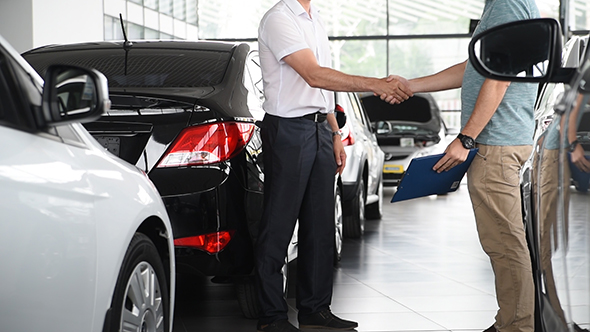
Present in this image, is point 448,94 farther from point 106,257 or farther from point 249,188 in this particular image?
point 106,257

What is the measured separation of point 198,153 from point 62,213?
1.90m

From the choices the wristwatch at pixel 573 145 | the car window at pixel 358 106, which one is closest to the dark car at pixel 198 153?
the wristwatch at pixel 573 145

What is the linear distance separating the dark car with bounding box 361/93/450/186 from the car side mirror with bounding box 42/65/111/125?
1166 cm

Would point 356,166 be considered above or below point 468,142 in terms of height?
below

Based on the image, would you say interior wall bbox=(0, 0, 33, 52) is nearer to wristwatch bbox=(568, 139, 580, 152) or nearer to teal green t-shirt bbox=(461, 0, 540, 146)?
teal green t-shirt bbox=(461, 0, 540, 146)

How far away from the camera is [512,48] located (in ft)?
8.31

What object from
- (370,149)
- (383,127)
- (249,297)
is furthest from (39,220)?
(383,127)

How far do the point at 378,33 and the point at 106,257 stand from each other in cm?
2260

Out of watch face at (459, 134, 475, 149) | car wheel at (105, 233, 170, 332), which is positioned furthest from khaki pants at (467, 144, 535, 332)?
car wheel at (105, 233, 170, 332)

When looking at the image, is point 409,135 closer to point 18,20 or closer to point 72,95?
point 18,20

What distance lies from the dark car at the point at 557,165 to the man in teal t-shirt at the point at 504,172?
0.96 meters

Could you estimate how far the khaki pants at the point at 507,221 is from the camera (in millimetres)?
3760

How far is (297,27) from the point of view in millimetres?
4320

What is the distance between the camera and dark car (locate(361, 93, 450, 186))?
14.1 m
